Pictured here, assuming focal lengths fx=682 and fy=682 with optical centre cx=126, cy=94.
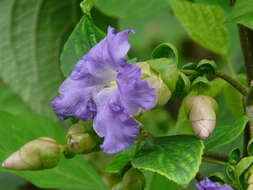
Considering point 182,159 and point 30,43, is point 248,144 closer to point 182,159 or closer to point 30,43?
point 182,159

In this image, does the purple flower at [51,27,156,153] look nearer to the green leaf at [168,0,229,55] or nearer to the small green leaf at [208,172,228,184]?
the small green leaf at [208,172,228,184]

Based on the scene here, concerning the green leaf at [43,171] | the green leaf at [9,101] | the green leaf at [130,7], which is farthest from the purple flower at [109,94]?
the green leaf at [9,101]

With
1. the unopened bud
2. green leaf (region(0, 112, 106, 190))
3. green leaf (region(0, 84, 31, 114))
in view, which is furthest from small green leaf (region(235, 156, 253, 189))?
green leaf (region(0, 84, 31, 114))

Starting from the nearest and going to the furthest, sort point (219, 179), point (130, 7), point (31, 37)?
1. point (219, 179)
2. point (130, 7)
3. point (31, 37)

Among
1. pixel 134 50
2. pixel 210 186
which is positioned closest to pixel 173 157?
pixel 210 186

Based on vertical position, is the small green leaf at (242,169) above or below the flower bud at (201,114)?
below

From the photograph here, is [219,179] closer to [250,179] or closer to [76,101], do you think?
[250,179]

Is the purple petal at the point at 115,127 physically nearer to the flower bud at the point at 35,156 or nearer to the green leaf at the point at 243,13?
the flower bud at the point at 35,156
